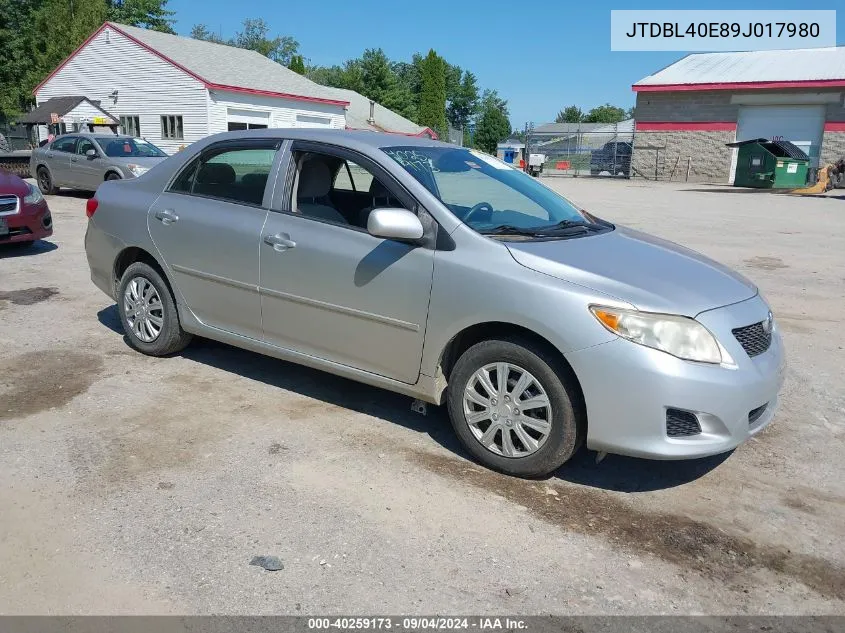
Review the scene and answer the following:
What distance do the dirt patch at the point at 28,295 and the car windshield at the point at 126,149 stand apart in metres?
9.34

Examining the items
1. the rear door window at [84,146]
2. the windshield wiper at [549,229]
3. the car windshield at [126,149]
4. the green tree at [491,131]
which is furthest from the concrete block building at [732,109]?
the green tree at [491,131]

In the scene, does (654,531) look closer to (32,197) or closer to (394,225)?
(394,225)

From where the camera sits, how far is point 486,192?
4.61 m

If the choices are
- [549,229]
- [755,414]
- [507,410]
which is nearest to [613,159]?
[549,229]

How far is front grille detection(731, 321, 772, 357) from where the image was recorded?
11.6 ft

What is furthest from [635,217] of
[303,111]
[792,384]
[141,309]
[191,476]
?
[303,111]

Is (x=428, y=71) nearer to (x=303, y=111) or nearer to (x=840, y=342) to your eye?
(x=303, y=111)

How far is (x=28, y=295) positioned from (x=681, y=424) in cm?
672

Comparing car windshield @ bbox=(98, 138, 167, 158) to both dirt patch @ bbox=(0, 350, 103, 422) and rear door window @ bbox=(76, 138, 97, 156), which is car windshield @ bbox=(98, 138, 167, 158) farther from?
dirt patch @ bbox=(0, 350, 103, 422)

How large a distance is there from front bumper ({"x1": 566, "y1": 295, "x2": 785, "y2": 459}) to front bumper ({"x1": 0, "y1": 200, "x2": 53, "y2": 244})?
8.36m

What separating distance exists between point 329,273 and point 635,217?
14.0 metres

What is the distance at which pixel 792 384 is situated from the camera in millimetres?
5344

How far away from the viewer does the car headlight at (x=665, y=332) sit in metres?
3.35

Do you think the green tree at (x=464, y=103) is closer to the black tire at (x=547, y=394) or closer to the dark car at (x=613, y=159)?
the dark car at (x=613, y=159)
